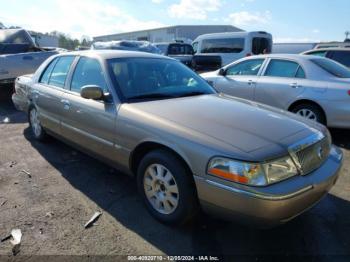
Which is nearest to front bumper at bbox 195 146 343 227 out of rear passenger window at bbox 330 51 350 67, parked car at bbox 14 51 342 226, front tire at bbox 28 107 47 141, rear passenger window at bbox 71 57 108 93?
parked car at bbox 14 51 342 226

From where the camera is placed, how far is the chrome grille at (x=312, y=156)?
279cm

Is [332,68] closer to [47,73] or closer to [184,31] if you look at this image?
[47,73]

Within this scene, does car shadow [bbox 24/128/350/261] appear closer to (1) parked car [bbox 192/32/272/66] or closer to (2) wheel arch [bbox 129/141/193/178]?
(2) wheel arch [bbox 129/141/193/178]

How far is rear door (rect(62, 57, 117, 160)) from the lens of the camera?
362cm

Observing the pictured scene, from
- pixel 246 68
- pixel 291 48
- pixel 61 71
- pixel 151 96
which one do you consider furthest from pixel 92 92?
pixel 291 48

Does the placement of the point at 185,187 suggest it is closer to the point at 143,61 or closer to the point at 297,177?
the point at 297,177

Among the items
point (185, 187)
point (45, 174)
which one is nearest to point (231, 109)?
point (185, 187)

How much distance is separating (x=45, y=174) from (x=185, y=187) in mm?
2348

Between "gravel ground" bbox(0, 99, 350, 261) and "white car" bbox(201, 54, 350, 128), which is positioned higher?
"white car" bbox(201, 54, 350, 128)

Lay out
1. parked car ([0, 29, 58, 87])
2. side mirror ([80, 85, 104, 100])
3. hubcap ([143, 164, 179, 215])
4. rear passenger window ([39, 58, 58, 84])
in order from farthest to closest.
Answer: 1. parked car ([0, 29, 58, 87])
2. rear passenger window ([39, 58, 58, 84])
3. side mirror ([80, 85, 104, 100])
4. hubcap ([143, 164, 179, 215])

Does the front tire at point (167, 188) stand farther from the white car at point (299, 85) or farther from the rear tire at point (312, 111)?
the rear tire at point (312, 111)

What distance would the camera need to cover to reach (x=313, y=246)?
2936mm

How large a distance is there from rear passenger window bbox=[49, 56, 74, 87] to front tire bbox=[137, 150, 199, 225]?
2.08 metres

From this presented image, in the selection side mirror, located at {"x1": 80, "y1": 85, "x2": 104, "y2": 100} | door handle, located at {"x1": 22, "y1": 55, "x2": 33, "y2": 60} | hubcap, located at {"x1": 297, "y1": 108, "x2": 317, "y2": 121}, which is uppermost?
side mirror, located at {"x1": 80, "y1": 85, "x2": 104, "y2": 100}
